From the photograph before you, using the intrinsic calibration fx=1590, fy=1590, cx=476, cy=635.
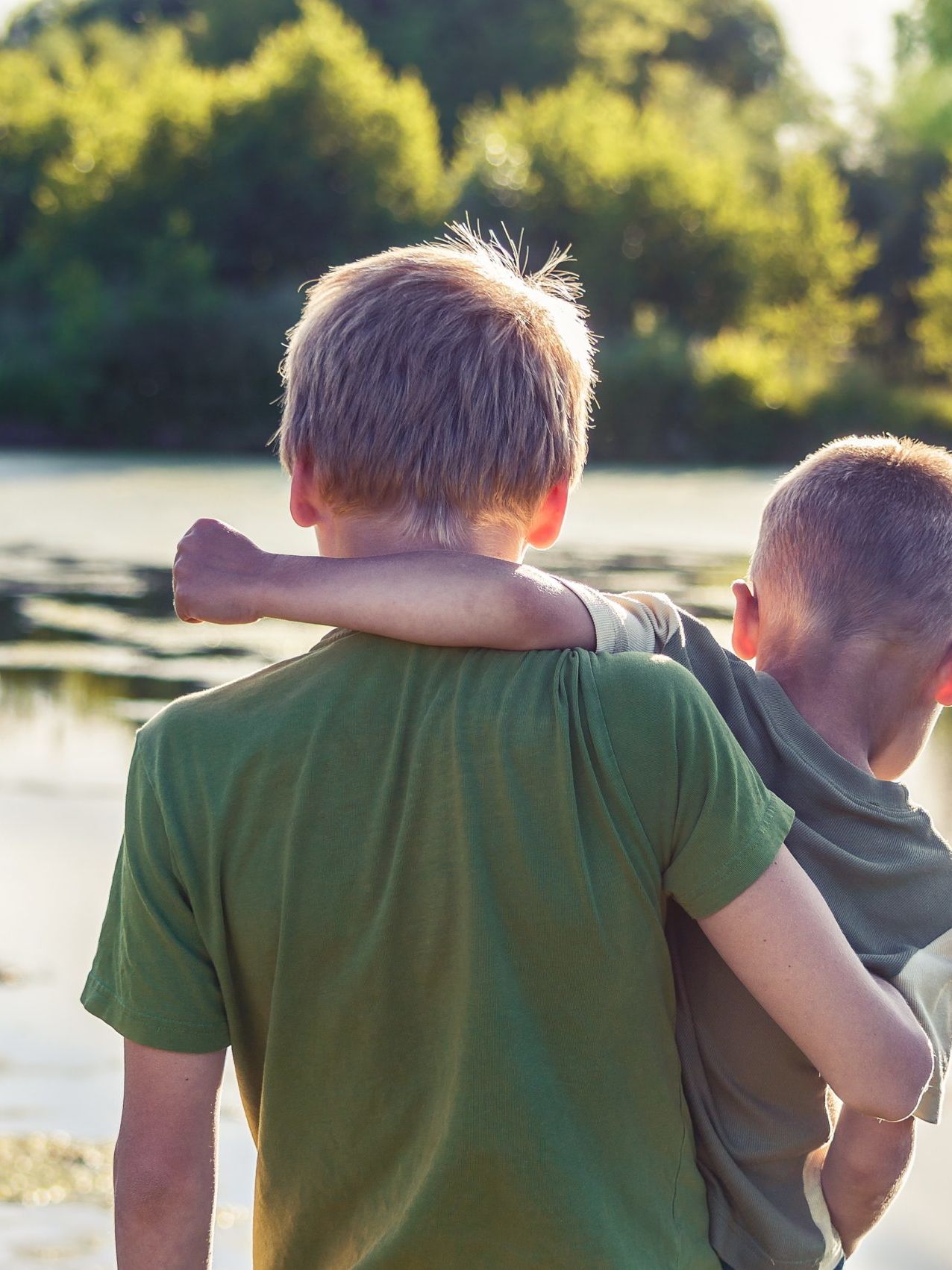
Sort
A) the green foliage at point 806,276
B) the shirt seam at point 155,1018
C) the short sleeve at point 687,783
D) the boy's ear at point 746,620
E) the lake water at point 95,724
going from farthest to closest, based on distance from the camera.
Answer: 1. the green foliage at point 806,276
2. the lake water at point 95,724
3. the boy's ear at point 746,620
4. the shirt seam at point 155,1018
5. the short sleeve at point 687,783

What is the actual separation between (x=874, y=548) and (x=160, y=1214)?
76cm

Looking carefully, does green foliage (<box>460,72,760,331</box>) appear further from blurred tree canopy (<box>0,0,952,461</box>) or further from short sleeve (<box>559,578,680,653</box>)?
short sleeve (<box>559,578,680,653</box>)

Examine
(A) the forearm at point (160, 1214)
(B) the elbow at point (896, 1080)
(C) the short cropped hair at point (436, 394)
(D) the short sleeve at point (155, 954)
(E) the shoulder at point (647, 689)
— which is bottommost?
(A) the forearm at point (160, 1214)

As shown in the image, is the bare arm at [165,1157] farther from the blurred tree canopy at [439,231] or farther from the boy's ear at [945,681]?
the blurred tree canopy at [439,231]

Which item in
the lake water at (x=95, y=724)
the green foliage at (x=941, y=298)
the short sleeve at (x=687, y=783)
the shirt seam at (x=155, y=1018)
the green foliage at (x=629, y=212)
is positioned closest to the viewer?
the short sleeve at (x=687, y=783)

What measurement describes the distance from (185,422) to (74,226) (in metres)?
7.80

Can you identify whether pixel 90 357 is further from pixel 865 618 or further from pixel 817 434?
pixel 865 618

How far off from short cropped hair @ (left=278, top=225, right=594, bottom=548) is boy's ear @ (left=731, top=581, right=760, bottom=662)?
286 millimetres

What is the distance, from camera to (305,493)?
3.92 feet

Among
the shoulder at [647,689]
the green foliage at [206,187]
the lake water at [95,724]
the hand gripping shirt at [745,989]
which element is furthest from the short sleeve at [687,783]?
the green foliage at [206,187]

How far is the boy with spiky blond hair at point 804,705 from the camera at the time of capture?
1119mm

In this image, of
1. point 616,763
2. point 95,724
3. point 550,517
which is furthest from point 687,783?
point 95,724

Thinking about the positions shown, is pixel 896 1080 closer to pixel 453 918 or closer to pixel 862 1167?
pixel 862 1167

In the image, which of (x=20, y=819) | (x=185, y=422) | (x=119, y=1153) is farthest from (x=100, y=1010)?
(x=185, y=422)
